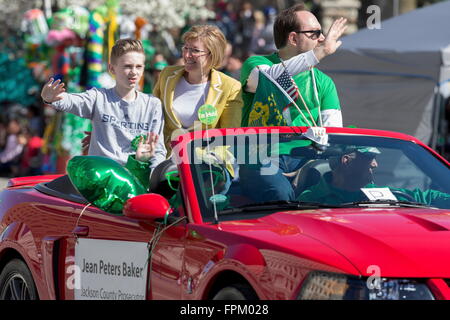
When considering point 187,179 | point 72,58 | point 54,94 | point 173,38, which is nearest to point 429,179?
point 187,179

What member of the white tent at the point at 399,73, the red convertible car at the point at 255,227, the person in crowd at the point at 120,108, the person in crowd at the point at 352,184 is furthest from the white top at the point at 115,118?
the white tent at the point at 399,73

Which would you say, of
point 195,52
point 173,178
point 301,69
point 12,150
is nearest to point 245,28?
point 12,150

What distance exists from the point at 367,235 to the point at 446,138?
1253cm

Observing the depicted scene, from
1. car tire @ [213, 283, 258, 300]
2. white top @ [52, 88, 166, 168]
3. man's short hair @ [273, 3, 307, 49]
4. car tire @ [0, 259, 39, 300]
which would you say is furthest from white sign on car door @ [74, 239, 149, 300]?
man's short hair @ [273, 3, 307, 49]

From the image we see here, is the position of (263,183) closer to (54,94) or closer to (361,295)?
(361,295)

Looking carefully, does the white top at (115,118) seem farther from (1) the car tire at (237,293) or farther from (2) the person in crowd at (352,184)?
(1) the car tire at (237,293)

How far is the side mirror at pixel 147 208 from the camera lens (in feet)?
17.6

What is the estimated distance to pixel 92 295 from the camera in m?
5.91

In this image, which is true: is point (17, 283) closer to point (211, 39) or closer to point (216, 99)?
point (216, 99)

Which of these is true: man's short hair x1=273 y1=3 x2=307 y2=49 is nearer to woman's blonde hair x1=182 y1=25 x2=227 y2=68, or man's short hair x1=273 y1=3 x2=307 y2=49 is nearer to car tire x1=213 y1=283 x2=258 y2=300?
woman's blonde hair x1=182 y1=25 x2=227 y2=68

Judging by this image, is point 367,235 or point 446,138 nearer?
point 367,235

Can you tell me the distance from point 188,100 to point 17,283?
157 cm

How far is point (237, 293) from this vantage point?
475 centimetres

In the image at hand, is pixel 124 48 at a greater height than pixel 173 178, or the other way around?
pixel 124 48
